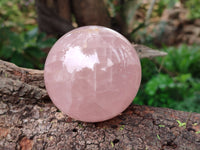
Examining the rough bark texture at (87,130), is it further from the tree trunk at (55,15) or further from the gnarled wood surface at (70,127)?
the tree trunk at (55,15)

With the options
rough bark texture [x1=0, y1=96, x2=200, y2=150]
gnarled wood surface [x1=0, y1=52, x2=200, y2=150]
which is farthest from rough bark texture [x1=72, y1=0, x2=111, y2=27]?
rough bark texture [x1=0, y1=96, x2=200, y2=150]

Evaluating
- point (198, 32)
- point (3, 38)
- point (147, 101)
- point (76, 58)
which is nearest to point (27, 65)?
point (3, 38)

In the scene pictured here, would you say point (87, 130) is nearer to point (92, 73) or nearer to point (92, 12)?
point (92, 73)

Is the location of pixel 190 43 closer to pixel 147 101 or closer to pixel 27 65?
pixel 147 101

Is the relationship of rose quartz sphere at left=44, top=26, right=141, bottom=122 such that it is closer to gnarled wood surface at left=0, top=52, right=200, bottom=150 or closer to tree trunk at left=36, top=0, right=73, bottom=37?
gnarled wood surface at left=0, top=52, right=200, bottom=150

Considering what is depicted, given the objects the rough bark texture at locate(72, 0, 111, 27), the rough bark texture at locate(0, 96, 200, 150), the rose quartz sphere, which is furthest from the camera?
the rough bark texture at locate(72, 0, 111, 27)

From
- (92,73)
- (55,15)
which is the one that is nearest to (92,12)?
(55,15)

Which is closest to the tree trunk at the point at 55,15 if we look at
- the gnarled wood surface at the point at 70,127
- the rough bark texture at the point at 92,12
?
the rough bark texture at the point at 92,12
